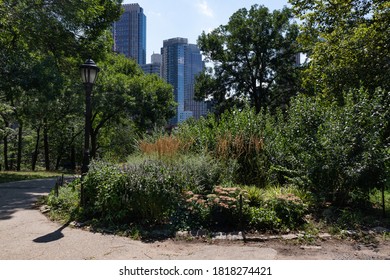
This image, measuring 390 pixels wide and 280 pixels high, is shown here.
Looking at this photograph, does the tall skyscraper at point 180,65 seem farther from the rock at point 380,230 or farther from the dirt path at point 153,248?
the dirt path at point 153,248

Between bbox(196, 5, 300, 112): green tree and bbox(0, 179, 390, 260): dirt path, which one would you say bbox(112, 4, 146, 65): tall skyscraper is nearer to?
bbox(196, 5, 300, 112): green tree

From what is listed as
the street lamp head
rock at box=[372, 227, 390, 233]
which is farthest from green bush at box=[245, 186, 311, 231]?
the street lamp head

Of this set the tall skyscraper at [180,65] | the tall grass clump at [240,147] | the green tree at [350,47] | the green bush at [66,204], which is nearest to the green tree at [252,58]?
the tall skyscraper at [180,65]

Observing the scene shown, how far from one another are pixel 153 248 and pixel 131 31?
4308cm

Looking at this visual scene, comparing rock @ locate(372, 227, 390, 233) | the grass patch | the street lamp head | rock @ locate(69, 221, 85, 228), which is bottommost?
the grass patch

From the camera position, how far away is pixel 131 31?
43781 mm

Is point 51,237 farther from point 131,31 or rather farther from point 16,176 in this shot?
point 131,31

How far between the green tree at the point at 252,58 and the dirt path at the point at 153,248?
903 inches

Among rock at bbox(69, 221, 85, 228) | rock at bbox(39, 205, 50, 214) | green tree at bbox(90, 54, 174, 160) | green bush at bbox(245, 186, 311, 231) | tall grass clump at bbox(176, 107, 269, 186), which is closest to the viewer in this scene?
green bush at bbox(245, 186, 311, 231)

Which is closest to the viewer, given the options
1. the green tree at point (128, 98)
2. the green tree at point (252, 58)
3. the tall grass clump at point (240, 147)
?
the tall grass clump at point (240, 147)

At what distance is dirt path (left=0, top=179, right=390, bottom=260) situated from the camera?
4316 millimetres

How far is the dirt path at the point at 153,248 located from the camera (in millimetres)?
4316

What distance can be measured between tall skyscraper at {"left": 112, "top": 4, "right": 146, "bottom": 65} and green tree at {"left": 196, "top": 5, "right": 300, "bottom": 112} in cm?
1687

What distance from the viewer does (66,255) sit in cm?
429
